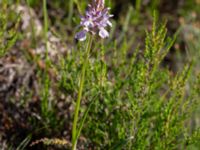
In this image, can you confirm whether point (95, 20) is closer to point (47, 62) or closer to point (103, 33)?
point (103, 33)

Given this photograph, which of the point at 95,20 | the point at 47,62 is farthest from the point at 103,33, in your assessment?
the point at 47,62

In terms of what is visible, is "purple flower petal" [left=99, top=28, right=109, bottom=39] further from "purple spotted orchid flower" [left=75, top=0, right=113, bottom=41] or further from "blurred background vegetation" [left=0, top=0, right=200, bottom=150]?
"blurred background vegetation" [left=0, top=0, right=200, bottom=150]

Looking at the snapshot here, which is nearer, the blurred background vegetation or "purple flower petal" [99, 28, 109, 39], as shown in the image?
"purple flower petal" [99, 28, 109, 39]

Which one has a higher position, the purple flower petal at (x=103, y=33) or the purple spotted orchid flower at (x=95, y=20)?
the purple spotted orchid flower at (x=95, y=20)

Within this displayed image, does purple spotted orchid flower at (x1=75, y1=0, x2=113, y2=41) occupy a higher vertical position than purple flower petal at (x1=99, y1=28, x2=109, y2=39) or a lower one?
higher

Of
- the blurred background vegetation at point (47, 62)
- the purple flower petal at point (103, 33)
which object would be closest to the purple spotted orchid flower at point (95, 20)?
the purple flower petal at point (103, 33)

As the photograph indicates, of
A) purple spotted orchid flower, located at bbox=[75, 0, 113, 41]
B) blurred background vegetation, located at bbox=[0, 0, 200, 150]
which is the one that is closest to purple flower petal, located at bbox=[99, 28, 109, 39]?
purple spotted orchid flower, located at bbox=[75, 0, 113, 41]

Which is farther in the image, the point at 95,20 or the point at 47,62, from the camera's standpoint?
the point at 47,62

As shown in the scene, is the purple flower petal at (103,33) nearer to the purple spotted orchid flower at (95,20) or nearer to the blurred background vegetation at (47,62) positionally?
the purple spotted orchid flower at (95,20)
